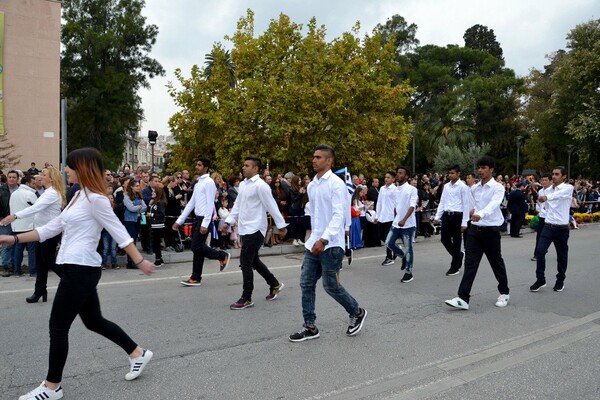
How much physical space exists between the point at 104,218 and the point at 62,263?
438 mm

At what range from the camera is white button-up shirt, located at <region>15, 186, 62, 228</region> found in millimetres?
6027

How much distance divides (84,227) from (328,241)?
88.5 inches

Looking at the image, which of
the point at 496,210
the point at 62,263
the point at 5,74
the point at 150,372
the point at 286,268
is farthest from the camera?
the point at 5,74

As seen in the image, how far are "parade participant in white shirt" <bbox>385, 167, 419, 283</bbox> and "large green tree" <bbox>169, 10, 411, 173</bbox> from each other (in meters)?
9.74

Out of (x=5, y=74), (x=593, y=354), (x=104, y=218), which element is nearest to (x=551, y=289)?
(x=593, y=354)

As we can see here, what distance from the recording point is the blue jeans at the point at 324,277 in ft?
16.8

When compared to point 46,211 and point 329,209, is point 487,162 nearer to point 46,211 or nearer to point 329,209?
point 329,209

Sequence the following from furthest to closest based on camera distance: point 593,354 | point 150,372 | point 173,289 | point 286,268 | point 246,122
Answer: point 246,122, point 286,268, point 173,289, point 593,354, point 150,372

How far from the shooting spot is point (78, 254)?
12.3 ft

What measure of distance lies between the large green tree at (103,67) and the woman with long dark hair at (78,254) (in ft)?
118

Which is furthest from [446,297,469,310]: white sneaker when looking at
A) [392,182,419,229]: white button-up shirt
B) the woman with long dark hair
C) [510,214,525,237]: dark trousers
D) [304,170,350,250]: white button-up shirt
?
[510,214,525,237]: dark trousers

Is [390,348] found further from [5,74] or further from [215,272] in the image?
[5,74]

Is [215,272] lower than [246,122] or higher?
lower

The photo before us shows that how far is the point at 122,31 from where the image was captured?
3844 cm
